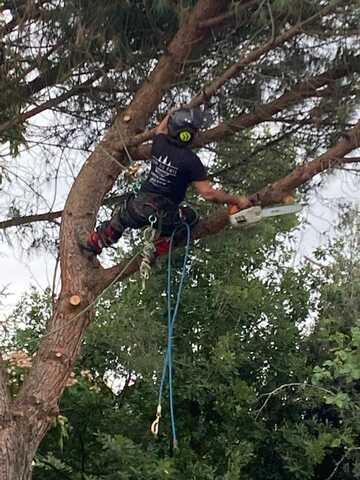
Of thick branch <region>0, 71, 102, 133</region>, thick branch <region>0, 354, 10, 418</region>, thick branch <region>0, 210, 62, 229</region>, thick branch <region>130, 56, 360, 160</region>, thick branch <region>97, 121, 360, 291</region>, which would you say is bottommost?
thick branch <region>0, 354, 10, 418</region>

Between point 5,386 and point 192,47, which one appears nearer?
point 5,386

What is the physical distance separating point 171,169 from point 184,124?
0.20 m

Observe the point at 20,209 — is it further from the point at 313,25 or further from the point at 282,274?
the point at 282,274

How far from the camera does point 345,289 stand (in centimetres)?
789

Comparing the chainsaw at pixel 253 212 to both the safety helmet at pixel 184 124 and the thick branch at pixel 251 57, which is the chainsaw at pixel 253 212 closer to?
the safety helmet at pixel 184 124

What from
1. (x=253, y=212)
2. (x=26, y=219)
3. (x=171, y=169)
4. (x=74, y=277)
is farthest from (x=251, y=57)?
(x=26, y=219)

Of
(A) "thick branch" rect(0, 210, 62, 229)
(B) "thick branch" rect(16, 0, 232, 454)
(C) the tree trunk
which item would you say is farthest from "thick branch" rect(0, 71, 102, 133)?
(C) the tree trunk

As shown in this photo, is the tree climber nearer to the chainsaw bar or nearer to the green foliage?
the chainsaw bar

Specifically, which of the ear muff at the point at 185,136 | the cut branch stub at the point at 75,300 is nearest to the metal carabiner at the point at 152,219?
the ear muff at the point at 185,136

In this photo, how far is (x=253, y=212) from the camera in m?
3.43

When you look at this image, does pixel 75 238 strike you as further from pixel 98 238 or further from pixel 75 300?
pixel 75 300

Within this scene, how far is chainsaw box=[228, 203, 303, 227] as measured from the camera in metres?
3.43

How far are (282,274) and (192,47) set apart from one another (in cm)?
408

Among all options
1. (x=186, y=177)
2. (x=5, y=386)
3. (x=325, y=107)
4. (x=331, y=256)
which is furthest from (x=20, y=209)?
(x=331, y=256)
